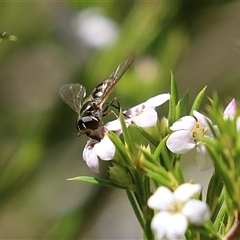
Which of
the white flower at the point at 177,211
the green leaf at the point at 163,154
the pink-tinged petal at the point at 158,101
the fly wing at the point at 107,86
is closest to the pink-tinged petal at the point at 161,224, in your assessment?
the white flower at the point at 177,211

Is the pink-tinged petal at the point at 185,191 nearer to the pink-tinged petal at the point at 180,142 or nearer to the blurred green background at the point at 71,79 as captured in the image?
the pink-tinged petal at the point at 180,142

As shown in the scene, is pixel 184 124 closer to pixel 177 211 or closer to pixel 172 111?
pixel 172 111

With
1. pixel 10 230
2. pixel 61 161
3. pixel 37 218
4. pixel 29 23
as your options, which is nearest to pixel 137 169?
pixel 61 161

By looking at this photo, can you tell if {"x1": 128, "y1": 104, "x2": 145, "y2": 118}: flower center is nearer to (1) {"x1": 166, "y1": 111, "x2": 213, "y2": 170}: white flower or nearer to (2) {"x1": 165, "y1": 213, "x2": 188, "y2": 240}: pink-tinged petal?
(1) {"x1": 166, "y1": 111, "x2": 213, "y2": 170}: white flower

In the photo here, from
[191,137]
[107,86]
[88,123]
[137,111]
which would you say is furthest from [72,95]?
[191,137]

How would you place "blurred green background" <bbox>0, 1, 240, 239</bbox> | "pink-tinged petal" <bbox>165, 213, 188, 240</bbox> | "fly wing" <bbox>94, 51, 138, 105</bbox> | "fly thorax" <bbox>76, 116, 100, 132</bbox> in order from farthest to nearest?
1. "blurred green background" <bbox>0, 1, 240, 239</bbox>
2. "fly wing" <bbox>94, 51, 138, 105</bbox>
3. "fly thorax" <bbox>76, 116, 100, 132</bbox>
4. "pink-tinged petal" <bbox>165, 213, 188, 240</bbox>

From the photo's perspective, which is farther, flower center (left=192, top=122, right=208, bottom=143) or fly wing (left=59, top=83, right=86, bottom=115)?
fly wing (left=59, top=83, right=86, bottom=115)

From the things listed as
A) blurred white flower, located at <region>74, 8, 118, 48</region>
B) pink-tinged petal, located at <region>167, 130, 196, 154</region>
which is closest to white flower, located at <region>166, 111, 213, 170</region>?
pink-tinged petal, located at <region>167, 130, 196, 154</region>
